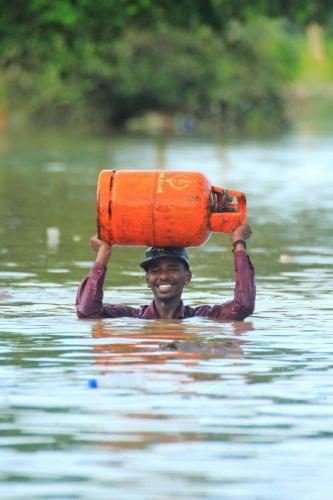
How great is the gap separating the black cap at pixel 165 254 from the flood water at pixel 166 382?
476 mm

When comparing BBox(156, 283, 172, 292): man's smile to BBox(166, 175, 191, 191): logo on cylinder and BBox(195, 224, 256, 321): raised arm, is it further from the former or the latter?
BBox(166, 175, 191, 191): logo on cylinder

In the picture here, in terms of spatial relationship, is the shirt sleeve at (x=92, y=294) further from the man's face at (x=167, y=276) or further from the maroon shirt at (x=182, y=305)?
the man's face at (x=167, y=276)

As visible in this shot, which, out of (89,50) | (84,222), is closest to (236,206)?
(84,222)

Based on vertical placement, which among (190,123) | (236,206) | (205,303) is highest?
(236,206)

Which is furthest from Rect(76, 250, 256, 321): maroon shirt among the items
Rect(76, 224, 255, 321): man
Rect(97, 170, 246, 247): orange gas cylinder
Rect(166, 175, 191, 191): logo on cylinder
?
Rect(166, 175, 191, 191): logo on cylinder

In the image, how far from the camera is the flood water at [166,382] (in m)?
7.77

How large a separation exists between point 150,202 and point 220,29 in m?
22.6

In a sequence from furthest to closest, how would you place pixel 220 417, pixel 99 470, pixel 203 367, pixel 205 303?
pixel 205 303 < pixel 203 367 < pixel 220 417 < pixel 99 470

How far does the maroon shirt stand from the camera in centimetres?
1265

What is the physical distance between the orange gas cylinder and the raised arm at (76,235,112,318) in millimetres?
96

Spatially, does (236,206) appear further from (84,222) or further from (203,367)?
(84,222)

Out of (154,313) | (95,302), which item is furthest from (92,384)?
(154,313)

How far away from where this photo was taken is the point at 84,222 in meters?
24.1

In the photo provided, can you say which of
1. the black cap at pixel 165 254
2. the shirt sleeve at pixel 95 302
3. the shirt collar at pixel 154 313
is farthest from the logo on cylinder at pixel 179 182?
the shirt collar at pixel 154 313
